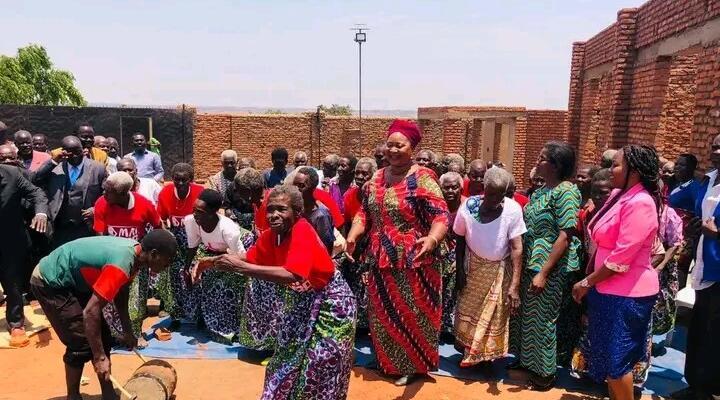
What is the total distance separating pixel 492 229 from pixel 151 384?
8.29 ft

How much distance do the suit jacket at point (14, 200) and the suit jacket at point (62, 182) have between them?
37cm

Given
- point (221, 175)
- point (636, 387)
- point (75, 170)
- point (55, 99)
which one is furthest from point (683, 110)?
point (55, 99)

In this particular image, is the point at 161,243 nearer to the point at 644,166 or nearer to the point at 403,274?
the point at 403,274

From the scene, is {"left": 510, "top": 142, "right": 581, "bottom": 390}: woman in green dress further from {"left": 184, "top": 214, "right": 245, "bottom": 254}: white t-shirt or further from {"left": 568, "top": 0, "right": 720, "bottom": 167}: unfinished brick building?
{"left": 568, "top": 0, "right": 720, "bottom": 167}: unfinished brick building

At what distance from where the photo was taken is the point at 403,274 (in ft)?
13.5

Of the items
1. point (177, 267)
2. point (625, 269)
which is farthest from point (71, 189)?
point (625, 269)

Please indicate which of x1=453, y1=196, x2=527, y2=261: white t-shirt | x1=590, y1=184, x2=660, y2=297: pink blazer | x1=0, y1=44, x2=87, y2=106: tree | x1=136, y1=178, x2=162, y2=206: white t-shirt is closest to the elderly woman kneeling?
x1=453, y1=196, x2=527, y2=261: white t-shirt

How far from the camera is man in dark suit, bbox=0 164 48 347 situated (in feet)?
16.4

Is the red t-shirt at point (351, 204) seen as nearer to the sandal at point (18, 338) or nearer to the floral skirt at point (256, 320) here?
the floral skirt at point (256, 320)

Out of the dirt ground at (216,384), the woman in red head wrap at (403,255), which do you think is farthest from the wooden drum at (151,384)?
the woman in red head wrap at (403,255)

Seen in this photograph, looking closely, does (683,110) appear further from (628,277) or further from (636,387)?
(628,277)

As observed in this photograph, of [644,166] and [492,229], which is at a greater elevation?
[644,166]

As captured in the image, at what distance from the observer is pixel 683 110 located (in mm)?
7750

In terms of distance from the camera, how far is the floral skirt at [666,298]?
4.57 meters
